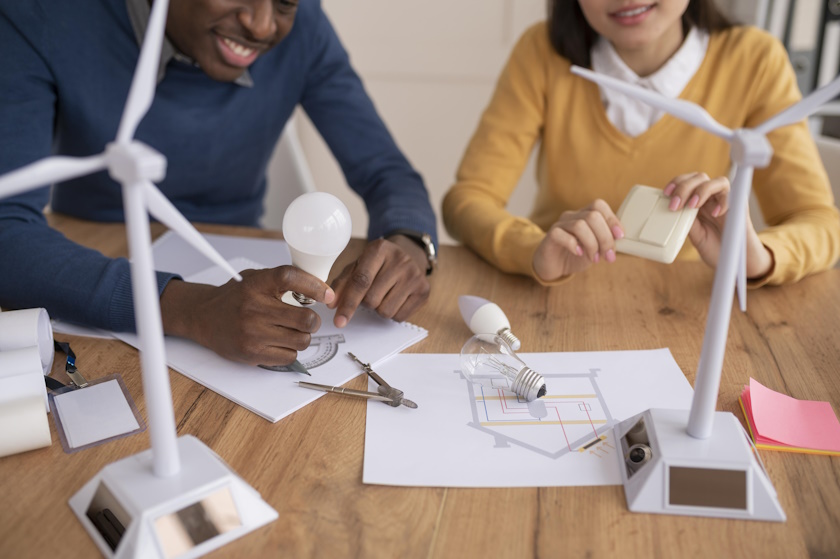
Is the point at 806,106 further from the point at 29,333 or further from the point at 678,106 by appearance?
the point at 29,333

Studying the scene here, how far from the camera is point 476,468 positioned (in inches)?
28.8

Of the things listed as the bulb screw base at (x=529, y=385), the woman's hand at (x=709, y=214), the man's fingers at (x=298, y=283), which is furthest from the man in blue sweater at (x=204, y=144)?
the woman's hand at (x=709, y=214)

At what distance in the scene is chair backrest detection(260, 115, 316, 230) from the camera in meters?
1.80

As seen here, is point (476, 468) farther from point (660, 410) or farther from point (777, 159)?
point (777, 159)

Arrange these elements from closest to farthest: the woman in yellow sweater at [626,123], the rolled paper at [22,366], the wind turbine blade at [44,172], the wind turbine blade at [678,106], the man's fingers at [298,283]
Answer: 1. the wind turbine blade at [44,172]
2. the wind turbine blade at [678,106]
3. the rolled paper at [22,366]
4. the man's fingers at [298,283]
5. the woman in yellow sweater at [626,123]

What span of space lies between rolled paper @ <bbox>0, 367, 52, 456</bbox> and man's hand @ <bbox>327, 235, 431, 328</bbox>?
364mm

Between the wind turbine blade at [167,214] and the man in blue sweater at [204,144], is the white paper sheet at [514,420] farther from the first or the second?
the wind turbine blade at [167,214]

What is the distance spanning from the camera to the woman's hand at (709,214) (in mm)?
1000

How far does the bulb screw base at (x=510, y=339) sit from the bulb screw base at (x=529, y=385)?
103 mm

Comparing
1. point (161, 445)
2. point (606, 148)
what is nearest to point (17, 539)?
point (161, 445)

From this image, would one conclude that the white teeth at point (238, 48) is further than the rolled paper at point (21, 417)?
Yes

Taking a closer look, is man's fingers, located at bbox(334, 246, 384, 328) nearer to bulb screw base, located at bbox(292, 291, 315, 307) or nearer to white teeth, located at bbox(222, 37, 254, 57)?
bulb screw base, located at bbox(292, 291, 315, 307)

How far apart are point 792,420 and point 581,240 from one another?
1.23 ft

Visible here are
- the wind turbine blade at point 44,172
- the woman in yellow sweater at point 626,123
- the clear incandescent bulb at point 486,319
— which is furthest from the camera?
the woman in yellow sweater at point 626,123
